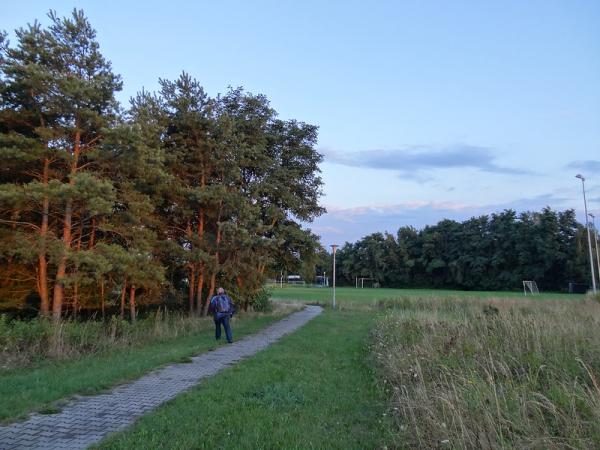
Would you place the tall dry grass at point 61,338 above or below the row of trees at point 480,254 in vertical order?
below

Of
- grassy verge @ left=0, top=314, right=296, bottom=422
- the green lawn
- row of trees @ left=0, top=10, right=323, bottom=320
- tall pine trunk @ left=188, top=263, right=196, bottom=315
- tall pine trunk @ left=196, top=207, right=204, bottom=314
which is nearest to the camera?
grassy verge @ left=0, top=314, right=296, bottom=422

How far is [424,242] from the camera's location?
102 meters

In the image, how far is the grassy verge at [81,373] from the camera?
6.71 meters

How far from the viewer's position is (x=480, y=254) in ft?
296

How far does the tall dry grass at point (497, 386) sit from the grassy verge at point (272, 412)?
532 mm

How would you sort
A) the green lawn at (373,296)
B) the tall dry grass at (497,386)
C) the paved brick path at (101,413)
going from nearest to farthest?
the tall dry grass at (497,386)
the paved brick path at (101,413)
the green lawn at (373,296)

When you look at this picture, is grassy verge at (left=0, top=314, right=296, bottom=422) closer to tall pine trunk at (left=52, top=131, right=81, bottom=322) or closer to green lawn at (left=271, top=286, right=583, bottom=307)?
tall pine trunk at (left=52, top=131, right=81, bottom=322)

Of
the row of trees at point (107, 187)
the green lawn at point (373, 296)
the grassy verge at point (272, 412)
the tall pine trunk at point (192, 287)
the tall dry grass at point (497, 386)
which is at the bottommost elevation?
the green lawn at point (373, 296)

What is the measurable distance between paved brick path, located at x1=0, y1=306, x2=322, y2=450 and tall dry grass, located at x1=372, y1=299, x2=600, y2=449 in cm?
357

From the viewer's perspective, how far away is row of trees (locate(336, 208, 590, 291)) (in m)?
76.4

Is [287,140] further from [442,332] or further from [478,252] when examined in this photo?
[478,252]

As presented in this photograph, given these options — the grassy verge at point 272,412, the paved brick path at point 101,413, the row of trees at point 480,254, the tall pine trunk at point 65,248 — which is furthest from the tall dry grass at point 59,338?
the row of trees at point 480,254

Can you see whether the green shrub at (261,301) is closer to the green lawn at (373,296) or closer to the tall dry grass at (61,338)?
the green lawn at (373,296)

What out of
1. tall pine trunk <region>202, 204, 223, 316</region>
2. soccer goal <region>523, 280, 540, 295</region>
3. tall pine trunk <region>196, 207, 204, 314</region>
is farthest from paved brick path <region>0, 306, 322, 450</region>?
soccer goal <region>523, 280, 540, 295</region>
